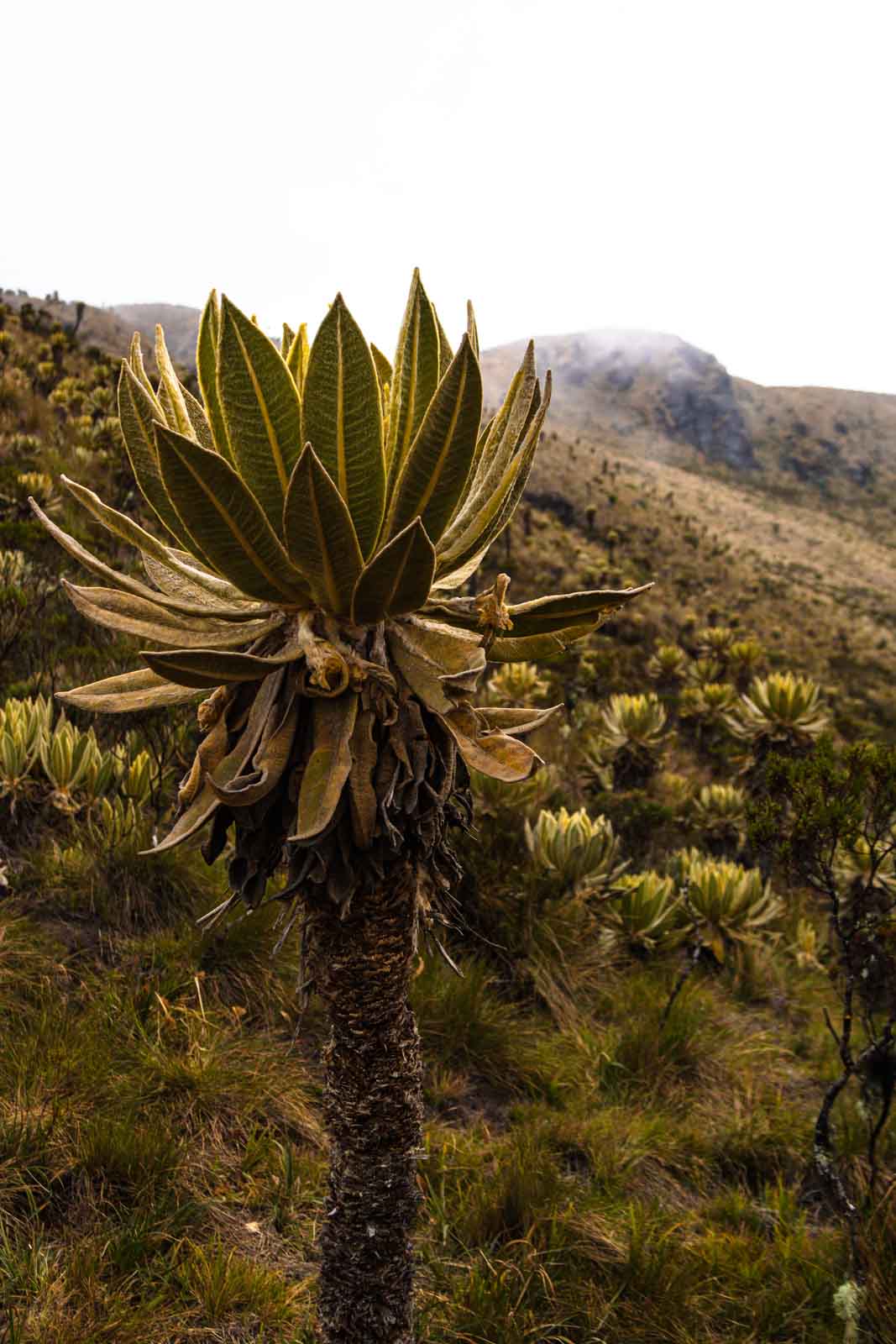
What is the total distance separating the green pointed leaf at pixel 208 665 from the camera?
4.19 ft

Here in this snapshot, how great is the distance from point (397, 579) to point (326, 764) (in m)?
0.36

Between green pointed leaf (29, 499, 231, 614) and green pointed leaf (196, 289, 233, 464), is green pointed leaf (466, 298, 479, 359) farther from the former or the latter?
green pointed leaf (29, 499, 231, 614)

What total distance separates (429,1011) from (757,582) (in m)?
28.2

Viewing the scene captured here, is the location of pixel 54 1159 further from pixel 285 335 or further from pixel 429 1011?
pixel 285 335

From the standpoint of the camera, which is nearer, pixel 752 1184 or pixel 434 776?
pixel 434 776

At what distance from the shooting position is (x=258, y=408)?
143cm

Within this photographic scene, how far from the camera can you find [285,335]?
185cm

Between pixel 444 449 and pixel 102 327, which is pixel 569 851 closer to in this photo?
pixel 444 449

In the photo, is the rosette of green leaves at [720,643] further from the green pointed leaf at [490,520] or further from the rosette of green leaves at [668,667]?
the green pointed leaf at [490,520]

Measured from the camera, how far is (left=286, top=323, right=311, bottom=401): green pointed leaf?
1.78 meters

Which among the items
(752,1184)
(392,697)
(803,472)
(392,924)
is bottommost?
(752,1184)

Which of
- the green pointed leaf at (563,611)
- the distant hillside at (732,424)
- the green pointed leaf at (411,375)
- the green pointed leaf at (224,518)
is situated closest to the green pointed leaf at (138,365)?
the green pointed leaf at (224,518)

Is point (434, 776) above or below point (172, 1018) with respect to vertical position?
above

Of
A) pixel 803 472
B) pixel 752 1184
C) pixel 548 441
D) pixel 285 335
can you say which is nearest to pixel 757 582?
pixel 548 441
